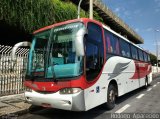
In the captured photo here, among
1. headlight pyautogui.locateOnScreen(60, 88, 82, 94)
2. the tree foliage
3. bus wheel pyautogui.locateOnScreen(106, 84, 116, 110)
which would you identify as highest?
the tree foliage

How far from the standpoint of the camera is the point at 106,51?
808 centimetres

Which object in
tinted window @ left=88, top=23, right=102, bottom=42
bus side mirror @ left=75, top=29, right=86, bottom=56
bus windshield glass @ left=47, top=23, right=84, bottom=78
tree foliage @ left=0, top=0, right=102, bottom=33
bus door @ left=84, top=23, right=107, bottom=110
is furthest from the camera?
tree foliage @ left=0, top=0, right=102, bottom=33

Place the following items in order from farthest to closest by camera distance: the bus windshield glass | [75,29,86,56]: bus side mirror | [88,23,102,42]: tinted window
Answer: [88,23,102,42]: tinted window, the bus windshield glass, [75,29,86,56]: bus side mirror

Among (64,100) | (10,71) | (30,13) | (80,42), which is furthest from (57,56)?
(30,13)

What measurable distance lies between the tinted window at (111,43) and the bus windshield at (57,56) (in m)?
1.83

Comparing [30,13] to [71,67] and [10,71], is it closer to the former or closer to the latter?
[10,71]

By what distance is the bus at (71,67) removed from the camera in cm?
634

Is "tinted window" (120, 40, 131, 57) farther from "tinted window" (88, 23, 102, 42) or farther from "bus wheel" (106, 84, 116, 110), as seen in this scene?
"tinted window" (88, 23, 102, 42)

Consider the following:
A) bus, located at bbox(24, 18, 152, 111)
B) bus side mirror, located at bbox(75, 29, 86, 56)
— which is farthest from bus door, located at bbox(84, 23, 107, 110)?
bus side mirror, located at bbox(75, 29, 86, 56)

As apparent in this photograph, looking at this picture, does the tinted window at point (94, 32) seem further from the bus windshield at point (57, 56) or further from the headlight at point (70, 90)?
the headlight at point (70, 90)

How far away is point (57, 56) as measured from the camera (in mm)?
6922

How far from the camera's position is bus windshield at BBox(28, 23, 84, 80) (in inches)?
254

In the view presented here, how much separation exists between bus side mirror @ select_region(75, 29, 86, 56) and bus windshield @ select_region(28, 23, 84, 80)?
0.17 meters

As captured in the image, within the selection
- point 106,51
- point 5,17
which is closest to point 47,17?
point 5,17
